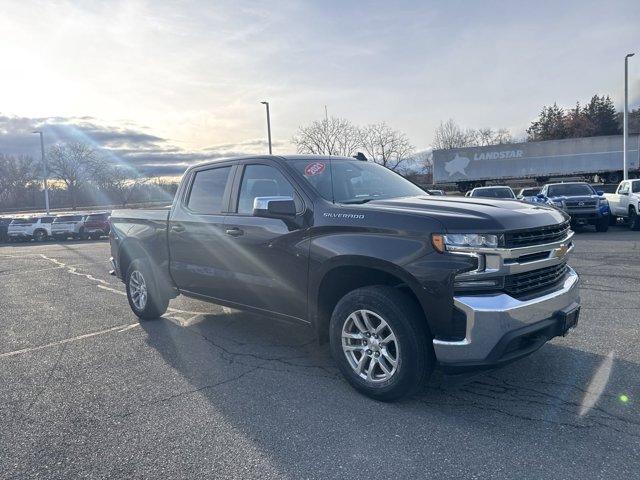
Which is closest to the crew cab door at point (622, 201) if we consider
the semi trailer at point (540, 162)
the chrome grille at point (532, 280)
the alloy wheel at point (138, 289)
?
the chrome grille at point (532, 280)

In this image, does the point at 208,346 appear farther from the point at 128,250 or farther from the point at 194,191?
the point at 128,250

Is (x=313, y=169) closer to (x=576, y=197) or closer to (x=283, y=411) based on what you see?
(x=283, y=411)

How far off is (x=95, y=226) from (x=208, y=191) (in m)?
28.2

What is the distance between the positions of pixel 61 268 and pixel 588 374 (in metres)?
12.5

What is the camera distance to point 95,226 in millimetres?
30750

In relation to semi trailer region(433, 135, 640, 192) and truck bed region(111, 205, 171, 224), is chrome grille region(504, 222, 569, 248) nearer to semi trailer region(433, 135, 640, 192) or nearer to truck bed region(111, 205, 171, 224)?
truck bed region(111, 205, 171, 224)

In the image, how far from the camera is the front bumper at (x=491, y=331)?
10.7 ft

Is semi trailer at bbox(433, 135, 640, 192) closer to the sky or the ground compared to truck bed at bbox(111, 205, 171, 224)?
closer to the sky

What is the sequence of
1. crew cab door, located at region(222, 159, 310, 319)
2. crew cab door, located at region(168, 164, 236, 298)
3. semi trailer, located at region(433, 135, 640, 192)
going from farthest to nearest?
semi trailer, located at region(433, 135, 640, 192)
crew cab door, located at region(168, 164, 236, 298)
crew cab door, located at region(222, 159, 310, 319)

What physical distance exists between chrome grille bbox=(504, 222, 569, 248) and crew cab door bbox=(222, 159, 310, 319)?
5.28 feet

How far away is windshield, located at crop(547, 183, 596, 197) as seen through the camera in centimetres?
1786

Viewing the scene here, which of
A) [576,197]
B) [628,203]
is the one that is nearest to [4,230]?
[576,197]

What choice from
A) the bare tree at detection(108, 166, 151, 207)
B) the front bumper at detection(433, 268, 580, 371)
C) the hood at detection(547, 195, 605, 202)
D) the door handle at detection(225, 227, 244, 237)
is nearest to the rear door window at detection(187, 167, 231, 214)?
the door handle at detection(225, 227, 244, 237)

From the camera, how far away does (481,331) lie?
3268 mm
